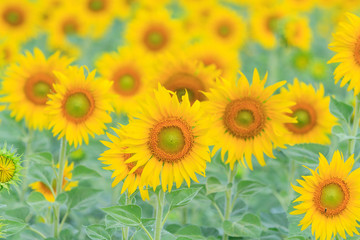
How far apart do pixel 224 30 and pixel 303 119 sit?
2.88m

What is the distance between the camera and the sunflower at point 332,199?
1.86 metres

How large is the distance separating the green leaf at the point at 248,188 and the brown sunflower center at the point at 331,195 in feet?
1.53

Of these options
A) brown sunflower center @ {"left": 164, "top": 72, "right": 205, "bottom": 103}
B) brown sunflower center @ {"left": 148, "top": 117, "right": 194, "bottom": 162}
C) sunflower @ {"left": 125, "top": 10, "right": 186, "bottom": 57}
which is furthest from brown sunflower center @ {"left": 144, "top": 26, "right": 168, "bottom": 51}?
brown sunflower center @ {"left": 148, "top": 117, "right": 194, "bottom": 162}

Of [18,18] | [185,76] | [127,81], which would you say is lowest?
[185,76]

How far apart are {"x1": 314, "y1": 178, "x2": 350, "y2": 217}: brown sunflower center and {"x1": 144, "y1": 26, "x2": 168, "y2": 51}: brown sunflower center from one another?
2724 millimetres

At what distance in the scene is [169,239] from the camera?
198cm

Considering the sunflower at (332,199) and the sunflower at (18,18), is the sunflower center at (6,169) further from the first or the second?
the sunflower at (18,18)

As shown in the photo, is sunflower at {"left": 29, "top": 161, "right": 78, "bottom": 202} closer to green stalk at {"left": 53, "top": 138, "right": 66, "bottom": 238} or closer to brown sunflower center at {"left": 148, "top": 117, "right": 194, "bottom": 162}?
green stalk at {"left": 53, "top": 138, "right": 66, "bottom": 238}

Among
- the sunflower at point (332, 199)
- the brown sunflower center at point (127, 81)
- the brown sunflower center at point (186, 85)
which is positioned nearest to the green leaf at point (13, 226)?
the brown sunflower center at point (186, 85)

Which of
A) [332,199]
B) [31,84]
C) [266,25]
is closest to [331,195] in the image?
[332,199]

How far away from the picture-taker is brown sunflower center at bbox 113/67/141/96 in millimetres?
3365

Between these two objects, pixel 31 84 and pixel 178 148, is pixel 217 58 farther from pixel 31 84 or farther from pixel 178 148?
pixel 178 148

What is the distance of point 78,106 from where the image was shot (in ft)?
7.16

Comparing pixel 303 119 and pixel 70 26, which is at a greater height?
pixel 70 26
